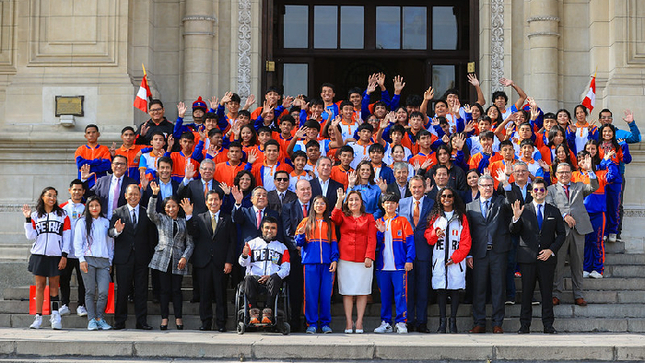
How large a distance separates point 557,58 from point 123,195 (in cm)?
852

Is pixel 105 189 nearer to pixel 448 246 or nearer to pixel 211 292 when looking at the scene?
pixel 211 292

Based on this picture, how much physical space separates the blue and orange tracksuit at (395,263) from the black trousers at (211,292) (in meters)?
2.00

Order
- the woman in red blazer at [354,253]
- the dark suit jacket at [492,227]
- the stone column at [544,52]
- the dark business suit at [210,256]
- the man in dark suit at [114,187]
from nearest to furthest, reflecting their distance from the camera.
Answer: the woman in red blazer at [354,253] → the dark business suit at [210,256] → the dark suit jacket at [492,227] → the man in dark suit at [114,187] → the stone column at [544,52]

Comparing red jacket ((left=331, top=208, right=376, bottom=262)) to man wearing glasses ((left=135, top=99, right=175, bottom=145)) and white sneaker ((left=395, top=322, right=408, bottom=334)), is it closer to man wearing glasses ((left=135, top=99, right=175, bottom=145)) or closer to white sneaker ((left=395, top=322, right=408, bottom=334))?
white sneaker ((left=395, top=322, right=408, bottom=334))

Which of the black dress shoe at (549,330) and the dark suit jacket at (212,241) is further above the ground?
the dark suit jacket at (212,241)

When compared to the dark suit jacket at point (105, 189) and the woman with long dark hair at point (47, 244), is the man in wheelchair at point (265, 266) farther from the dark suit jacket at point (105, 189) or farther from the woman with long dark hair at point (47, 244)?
the woman with long dark hair at point (47, 244)

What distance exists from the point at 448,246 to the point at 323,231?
1621 mm

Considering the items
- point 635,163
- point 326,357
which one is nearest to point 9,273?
point 326,357

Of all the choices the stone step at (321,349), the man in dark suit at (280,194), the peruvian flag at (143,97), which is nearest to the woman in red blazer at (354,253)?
the man in dark suit at (280,194)

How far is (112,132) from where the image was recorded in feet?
51.2

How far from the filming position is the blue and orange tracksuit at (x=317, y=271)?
1153 cm

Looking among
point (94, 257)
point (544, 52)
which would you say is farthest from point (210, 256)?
point (544, 52)

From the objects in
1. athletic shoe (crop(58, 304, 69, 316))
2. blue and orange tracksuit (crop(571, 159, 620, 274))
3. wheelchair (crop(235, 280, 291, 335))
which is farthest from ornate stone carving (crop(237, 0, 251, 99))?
blue and orange tracksuit (crop(571, 159, 620, 274))

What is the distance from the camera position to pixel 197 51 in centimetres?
1675
